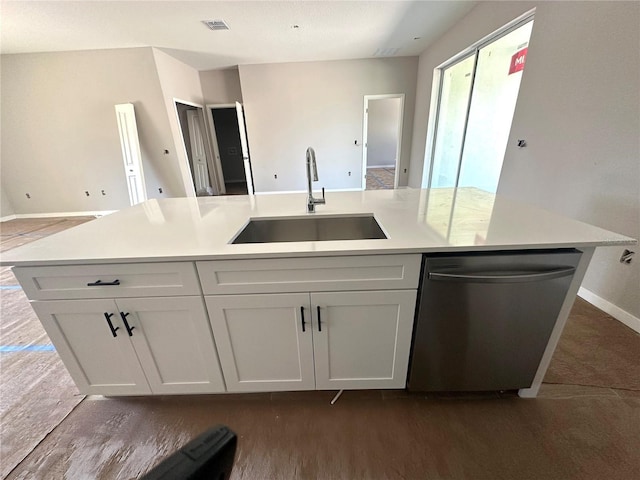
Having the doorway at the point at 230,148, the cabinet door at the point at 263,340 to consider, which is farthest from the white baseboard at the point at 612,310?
the doorway at the point at 230,148

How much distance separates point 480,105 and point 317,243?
3717mm

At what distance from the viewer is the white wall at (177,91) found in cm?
460

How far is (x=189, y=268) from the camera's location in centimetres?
110

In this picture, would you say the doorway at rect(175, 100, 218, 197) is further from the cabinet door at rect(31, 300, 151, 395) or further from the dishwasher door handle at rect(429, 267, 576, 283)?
the dishwasher door handle at rect(429, 267, 576, 283)

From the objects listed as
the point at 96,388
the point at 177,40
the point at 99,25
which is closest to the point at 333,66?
the point at 177,40

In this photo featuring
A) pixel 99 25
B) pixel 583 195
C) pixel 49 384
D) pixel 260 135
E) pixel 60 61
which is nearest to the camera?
pixel 49 384

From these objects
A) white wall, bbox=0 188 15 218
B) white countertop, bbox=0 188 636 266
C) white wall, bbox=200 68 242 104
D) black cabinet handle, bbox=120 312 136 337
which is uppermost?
white wall, bbox=200 68 242 104

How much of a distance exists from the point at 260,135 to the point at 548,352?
612cm

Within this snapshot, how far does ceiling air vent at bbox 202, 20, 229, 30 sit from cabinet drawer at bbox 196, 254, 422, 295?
3.89 metres

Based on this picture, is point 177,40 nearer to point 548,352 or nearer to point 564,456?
point 548,352

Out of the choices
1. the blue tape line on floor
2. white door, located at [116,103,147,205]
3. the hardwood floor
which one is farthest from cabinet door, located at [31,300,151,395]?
white door, located at [116,103,147,205]

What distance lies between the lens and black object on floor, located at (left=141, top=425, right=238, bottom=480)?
0.97 ft

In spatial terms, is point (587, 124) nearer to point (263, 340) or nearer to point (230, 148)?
point (263, 340)

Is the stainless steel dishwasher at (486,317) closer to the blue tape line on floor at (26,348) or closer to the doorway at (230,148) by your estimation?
the blue tape line on floor at (26,348)
